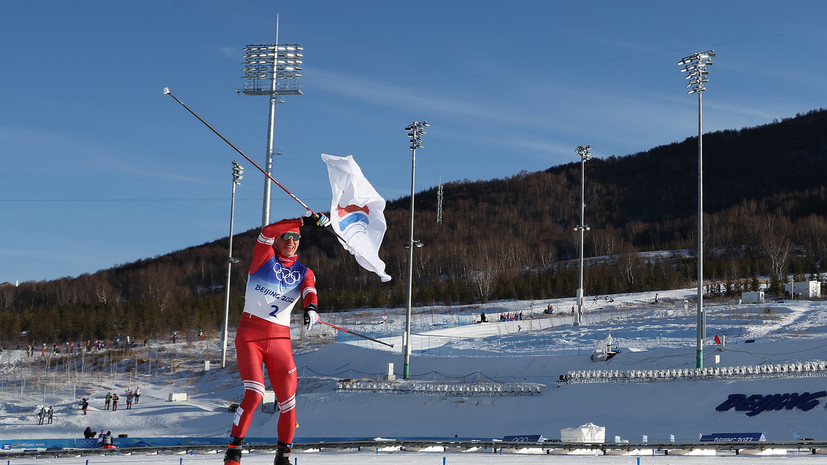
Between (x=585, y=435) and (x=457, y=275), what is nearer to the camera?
(x=585, y=435)

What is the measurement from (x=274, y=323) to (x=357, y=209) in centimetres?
212

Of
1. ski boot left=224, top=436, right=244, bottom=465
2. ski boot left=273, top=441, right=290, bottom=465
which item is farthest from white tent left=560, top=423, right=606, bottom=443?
ski boot left=224, top=436, right=244, bottom=465

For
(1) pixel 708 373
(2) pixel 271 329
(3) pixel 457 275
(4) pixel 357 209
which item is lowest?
(1) pixel 708 373

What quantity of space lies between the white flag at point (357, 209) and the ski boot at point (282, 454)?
108 inches

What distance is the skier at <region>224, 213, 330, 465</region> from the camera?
11242 mm

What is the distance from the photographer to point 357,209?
12352mm

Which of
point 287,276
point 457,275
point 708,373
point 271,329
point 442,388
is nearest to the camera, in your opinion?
point 271,329

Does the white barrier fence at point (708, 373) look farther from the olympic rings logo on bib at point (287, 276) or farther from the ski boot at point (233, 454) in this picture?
the ski boot at point (233, 454)

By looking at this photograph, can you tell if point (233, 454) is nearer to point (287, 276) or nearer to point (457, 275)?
point (287, 276)

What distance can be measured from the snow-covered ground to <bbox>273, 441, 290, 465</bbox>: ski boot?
5.07 m

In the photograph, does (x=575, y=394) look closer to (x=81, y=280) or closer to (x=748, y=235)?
(x=748, y=235)

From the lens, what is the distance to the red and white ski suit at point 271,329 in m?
11.3

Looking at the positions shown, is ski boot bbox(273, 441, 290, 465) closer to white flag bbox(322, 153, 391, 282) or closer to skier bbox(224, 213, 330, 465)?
skier bbox(224, 213, 330, 465)

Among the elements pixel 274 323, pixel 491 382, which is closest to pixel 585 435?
pixel 274 323
